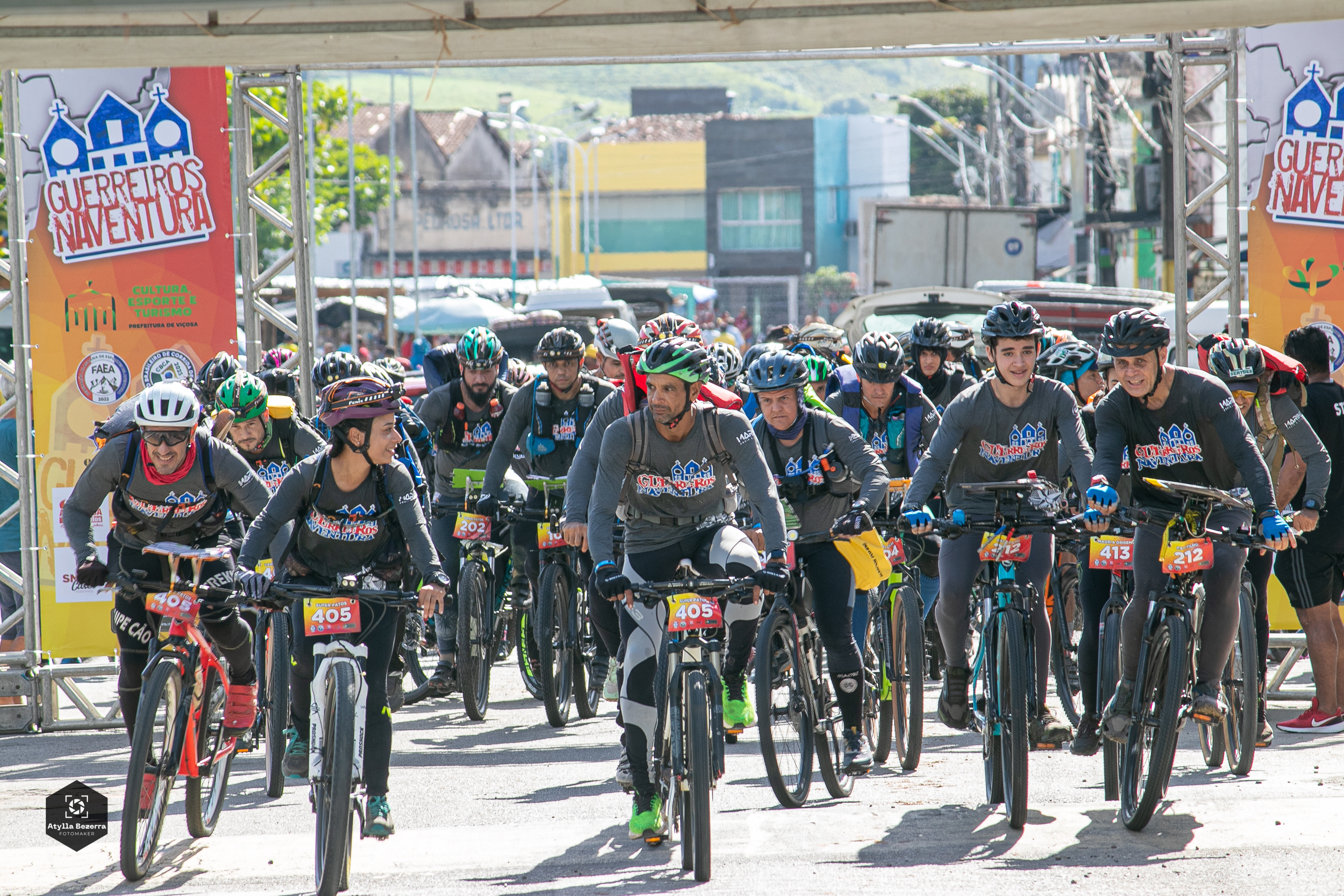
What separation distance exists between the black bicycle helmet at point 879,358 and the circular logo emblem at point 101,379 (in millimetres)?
4599

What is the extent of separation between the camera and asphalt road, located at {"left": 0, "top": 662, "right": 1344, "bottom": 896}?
5.98 m

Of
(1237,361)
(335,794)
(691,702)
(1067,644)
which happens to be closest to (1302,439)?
(1237,361)

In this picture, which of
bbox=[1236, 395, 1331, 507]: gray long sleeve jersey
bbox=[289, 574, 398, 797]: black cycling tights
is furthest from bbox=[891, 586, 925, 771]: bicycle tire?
bbox=[289, 574, 398, 797]: black cycling tights

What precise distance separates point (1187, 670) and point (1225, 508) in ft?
2.78

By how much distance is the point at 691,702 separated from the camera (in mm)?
5902

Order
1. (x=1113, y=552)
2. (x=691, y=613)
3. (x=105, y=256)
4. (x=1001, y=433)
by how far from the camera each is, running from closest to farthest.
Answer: (x=691, y=613), (x=1113, y=552), (x=1001, y=433), (x=105, y=256)

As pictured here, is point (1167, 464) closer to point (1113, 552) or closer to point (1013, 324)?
point (1113, 552)

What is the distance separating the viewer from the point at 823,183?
81.0 m

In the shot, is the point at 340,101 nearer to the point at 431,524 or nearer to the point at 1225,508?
the point at 431,524

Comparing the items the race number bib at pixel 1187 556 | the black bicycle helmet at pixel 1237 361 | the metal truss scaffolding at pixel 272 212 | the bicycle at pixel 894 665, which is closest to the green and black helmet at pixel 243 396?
the metal truss scaffolding at pixel 272 212

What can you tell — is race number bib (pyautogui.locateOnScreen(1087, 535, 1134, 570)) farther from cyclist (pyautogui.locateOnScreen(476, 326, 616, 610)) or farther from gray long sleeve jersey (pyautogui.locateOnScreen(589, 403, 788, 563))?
cyclist (pyautogui.locateOnScreen(476, 326, 616, 610))

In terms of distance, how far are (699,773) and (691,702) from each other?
27cm

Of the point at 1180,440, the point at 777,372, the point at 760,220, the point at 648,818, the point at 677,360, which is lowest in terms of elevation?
the point at 648,818

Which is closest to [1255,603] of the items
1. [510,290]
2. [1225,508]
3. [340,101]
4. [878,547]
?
[1225,508]
